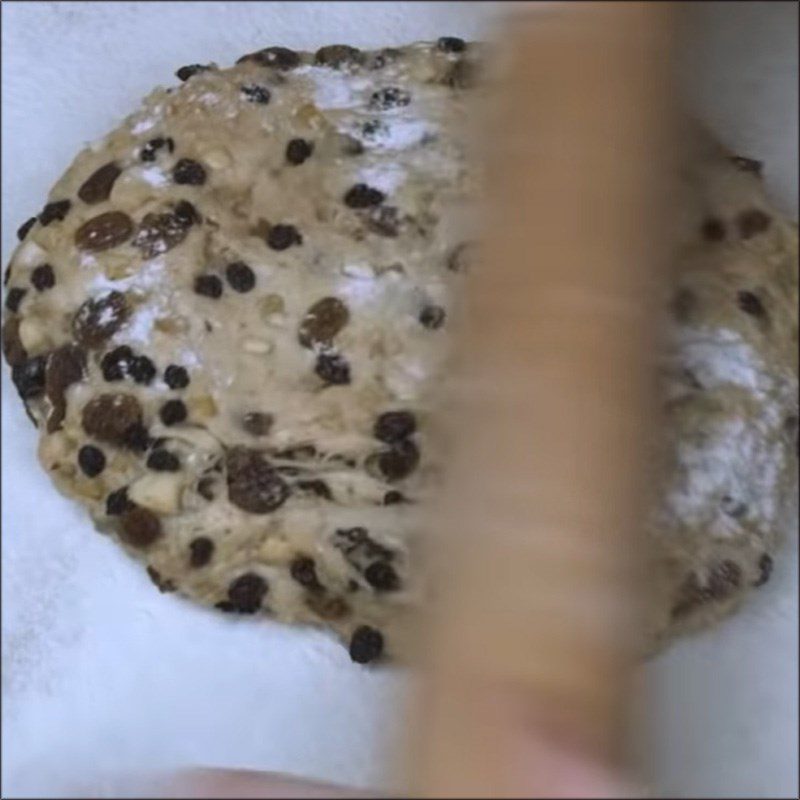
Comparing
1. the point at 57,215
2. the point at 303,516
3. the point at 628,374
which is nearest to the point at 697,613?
the point at 303,516

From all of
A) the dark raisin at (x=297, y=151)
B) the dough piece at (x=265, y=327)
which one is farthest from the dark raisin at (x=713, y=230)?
the dark raisin at (x=297, y=151)

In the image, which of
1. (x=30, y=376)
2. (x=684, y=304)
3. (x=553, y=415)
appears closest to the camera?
(x=553, y=415)

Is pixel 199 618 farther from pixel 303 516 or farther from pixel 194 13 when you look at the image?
pixel 194 13

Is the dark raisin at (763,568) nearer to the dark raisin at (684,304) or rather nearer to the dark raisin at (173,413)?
the dark raisin at (684,304)

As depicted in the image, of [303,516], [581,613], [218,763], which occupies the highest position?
[581,613]

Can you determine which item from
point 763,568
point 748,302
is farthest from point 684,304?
point 763,568

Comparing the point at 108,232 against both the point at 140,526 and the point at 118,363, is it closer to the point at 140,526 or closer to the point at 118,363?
the point at 118,363
